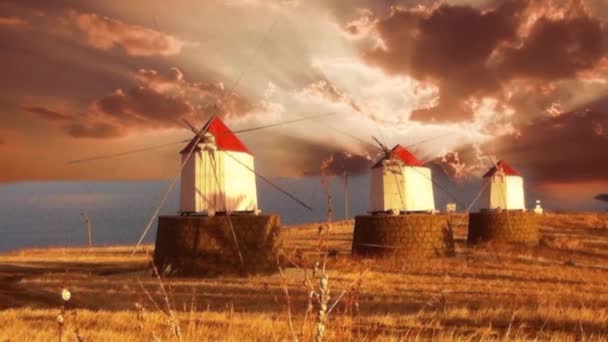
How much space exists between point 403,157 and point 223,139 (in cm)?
956

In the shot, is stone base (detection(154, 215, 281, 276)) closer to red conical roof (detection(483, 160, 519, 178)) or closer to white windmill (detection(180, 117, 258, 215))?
white windmill (detection(180, 117, 258, 215))

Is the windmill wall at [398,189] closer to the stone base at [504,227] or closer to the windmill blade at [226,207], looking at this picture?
the stone base at [504,227]

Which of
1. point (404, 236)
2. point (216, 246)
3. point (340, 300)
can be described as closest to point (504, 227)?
point (404, 236)

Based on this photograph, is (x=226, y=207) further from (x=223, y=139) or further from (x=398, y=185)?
(x=398, y=185)

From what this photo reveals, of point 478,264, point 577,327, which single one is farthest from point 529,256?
point 577,327

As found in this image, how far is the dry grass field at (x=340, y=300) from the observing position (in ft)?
22.9

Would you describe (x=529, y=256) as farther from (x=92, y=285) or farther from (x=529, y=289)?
(x=92, y=285)

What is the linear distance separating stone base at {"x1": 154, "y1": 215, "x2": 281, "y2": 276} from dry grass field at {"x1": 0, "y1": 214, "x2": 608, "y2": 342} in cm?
86

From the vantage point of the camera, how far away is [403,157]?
27.5 m

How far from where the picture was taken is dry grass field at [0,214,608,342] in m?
6.97

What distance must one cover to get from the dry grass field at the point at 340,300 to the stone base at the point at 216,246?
0.86 m

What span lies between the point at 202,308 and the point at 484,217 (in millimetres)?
24863

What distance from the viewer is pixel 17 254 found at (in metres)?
31.9

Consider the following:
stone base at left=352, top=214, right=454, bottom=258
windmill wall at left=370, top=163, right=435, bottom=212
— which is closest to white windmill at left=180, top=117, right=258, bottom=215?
stone base at left=352, top=214, right=454, bottom=258
